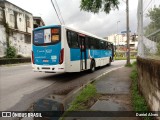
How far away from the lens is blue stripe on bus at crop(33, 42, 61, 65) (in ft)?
32.8

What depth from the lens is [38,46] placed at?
10.7m

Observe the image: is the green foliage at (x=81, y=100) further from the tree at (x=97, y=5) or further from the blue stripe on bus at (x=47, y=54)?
the tree at (x=97, y=5)

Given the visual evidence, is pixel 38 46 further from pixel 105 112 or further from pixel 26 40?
pixel 26 40

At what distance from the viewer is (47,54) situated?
33.8 ft

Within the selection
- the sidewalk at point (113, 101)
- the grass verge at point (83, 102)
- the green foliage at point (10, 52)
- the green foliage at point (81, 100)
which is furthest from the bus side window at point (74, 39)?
the green foliage at point (10, 52)

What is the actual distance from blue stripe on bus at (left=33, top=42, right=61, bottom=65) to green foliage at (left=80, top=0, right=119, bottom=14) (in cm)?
475

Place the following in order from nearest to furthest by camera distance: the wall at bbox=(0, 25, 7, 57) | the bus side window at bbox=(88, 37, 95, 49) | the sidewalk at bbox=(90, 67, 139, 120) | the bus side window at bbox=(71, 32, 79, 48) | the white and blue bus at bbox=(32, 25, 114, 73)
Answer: the sidewalk at bbox=(90, 67, 139, 120) → the white and blue bus at bbox=(32, 25, 114, 73) → the bus side window at bbox=(71, 32, 79, 48) → the bus side window at bbox=(88, 37, 95, 49) → the wall at bbox=(0, 25, 7, 57)

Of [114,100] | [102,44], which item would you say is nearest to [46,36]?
[114,100]

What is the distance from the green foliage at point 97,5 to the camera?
43.6 feet

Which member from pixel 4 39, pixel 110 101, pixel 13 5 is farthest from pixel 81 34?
pixel 13 5

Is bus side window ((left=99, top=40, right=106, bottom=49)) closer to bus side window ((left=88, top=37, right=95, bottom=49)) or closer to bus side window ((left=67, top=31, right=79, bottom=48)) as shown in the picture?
bus side window ((left=88, top=37, right=95, bottom=49))

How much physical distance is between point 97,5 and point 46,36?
15.9 feet

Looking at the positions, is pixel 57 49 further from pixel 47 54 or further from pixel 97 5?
pixel 97 5

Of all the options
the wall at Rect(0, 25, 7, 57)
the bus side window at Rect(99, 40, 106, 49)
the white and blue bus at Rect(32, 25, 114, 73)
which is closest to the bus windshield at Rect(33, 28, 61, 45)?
the white and blue bus at Rect(32, 25, 114, 73)
